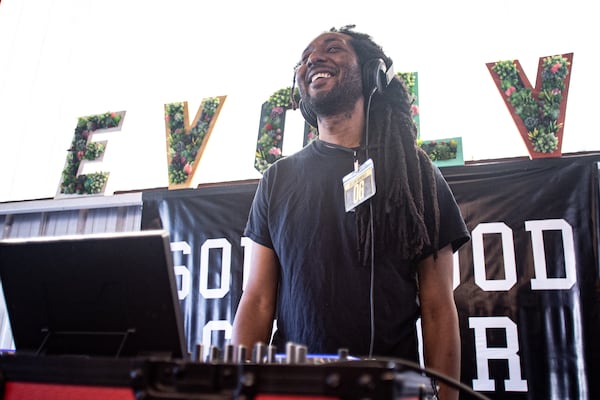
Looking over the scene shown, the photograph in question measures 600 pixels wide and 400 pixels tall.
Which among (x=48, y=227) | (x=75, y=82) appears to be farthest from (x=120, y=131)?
(x=48, y=227)

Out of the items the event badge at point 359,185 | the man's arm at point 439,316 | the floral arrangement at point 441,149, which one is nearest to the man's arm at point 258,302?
the event badge at point 359,185

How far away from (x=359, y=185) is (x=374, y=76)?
1.30ft

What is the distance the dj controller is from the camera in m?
0.62

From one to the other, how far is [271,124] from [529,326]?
1849 mm

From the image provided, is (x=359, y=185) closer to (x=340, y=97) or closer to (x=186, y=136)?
(x=340, y=97)

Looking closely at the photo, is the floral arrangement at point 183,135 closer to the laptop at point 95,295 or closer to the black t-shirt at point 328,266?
the black t-shirt at point 328,266

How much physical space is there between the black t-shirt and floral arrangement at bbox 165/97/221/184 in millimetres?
1992

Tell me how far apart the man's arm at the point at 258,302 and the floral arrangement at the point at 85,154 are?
2492mm

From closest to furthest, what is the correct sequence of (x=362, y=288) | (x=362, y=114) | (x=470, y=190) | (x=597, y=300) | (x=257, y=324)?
(x=362, y=288)
(x=257, y=324)
(x=362, y=114)
(x=597, y=300)
(x=470, y=190)

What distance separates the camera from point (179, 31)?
388 cm

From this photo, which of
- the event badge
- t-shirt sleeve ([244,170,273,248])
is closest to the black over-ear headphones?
the event badge

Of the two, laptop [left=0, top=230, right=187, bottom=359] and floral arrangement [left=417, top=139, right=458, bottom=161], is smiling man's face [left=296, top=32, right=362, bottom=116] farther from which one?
floral arrangement [left=417, top=139, right=458, bottom=161]

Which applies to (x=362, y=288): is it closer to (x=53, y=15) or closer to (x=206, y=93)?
(x=206, y=93)

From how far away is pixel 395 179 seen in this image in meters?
1.50
